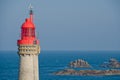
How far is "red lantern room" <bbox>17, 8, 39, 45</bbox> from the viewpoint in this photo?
50719 mm

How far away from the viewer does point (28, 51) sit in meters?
Result: 50.5

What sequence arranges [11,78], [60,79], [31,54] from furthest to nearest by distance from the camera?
[60,79], [11,78], [31,54]

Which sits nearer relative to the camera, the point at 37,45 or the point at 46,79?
the point at 37,45

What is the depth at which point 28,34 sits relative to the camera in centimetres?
5109

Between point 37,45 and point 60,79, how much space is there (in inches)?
5746

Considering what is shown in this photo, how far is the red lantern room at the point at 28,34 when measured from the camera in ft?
166

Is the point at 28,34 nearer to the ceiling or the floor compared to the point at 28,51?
nearer to the ceiling

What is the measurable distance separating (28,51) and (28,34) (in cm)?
184

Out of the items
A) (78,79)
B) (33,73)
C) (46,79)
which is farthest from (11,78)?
(33,73)

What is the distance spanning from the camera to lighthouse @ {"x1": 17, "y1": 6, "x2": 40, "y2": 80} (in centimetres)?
5059

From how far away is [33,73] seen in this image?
51219 millimetres

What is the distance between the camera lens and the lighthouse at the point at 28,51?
50.6m

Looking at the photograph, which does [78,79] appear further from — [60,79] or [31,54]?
[31,54]

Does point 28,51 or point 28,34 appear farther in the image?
point 28,34
